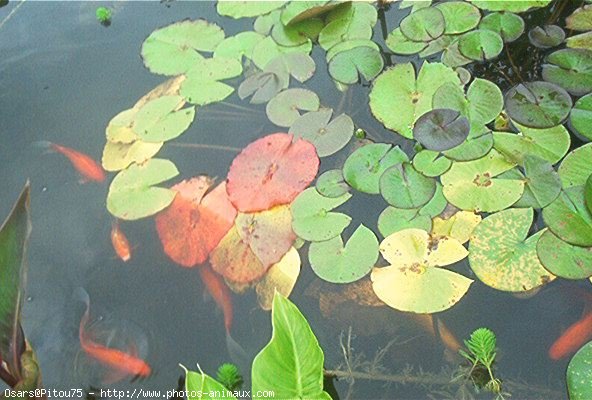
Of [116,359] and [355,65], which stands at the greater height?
[355,65]

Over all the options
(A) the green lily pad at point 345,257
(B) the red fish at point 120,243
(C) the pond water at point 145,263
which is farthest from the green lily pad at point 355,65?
(B) the red fish at point 120,243

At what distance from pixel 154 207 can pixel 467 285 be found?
90cm

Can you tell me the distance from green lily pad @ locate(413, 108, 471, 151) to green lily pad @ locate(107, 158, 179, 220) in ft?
2.40

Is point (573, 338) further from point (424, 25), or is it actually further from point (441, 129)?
point (424, 25)

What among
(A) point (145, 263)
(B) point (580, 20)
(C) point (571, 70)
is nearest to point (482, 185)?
(C) point (571, 70)

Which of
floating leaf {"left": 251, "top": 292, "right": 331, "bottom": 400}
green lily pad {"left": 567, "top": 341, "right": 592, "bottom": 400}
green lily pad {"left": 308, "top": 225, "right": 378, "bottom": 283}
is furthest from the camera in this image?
green lily pad {"left": 308, "top": 225, "right": 378, "bottom": 283}

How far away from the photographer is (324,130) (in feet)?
6.27

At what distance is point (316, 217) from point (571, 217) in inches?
24.9

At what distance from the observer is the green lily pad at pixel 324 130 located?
1.87m

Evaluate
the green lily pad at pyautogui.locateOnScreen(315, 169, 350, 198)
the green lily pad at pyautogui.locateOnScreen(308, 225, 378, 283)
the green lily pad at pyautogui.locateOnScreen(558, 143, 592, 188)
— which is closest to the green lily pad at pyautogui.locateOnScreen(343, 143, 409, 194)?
the green lily pad at pyautogui.locateOnScreen(315, 169, 350, 198)

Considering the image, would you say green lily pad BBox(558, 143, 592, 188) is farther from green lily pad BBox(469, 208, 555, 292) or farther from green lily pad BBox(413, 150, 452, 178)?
green lily pad BBox(413, 150, 452, 178)

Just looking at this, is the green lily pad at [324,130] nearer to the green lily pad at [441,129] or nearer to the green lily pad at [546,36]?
the green lily pad at [441,129]

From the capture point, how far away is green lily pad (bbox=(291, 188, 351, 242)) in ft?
5.53

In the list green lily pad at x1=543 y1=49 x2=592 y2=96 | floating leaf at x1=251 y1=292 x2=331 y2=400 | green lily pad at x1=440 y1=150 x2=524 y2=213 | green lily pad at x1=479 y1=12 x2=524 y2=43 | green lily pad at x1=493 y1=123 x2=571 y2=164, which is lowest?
green lily pad at x1=440 y1=150 x2=524 y2=213
